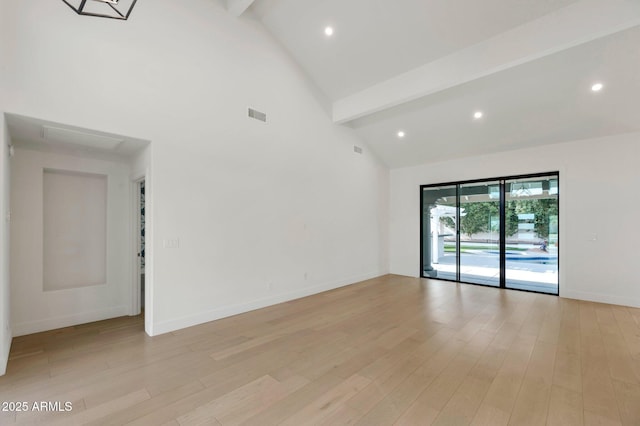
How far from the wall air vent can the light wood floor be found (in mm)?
3324

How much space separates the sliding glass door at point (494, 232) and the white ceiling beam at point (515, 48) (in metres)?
3.09

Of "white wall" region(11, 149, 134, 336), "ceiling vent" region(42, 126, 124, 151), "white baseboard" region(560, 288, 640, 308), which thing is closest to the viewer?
"ceiling vent" region(42, 126, 124, 151)

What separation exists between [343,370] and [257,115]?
4.12 m

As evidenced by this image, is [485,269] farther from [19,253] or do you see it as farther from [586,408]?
[19,253]

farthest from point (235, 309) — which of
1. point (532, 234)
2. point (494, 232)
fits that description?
point (532, 234)

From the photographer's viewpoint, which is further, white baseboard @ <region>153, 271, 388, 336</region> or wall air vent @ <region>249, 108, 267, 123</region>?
wall air vent @ <region>249, 108, 267, 123</region>

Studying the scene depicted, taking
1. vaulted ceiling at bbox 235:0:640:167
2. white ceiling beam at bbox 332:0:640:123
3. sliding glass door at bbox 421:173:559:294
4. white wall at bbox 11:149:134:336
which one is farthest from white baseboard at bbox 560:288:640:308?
white wall at bbox 11:149:134:336

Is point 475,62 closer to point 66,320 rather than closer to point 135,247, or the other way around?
point 135,247

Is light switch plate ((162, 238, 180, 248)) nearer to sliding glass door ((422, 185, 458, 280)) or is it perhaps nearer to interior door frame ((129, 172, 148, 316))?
interior door frame ((129, 172, 148, 316))

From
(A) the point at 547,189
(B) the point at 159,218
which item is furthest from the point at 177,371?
(A) the point at 547,189

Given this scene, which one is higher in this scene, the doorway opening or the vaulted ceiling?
the vaulted ceiling

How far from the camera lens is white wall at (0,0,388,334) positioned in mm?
3062

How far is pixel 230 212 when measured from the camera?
448 centimetres

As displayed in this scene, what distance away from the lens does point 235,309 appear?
4484mm
